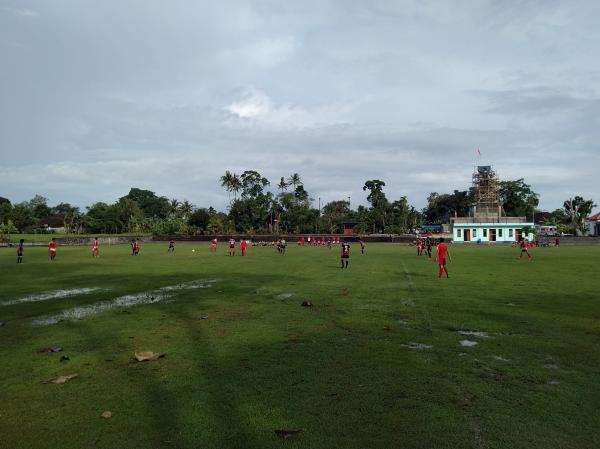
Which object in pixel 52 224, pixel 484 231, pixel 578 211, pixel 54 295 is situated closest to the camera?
pixel 54 295

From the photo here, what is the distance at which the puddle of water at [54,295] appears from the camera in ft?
44.4

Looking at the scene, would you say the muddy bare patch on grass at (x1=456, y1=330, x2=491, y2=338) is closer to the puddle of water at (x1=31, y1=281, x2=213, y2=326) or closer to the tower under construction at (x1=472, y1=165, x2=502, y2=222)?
the puddle of water at (x1=31, y1=281, x2=213, y2=326)

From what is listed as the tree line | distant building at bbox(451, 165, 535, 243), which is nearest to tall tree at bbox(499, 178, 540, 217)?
the tree line

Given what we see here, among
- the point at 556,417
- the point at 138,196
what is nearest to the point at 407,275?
the point at 556,417

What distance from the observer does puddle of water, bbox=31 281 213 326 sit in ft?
35.0

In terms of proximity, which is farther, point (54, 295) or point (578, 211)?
point (578, 211)

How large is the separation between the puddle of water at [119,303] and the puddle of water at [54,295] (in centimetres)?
203

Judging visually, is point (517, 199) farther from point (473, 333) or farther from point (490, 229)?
point (473, 333)

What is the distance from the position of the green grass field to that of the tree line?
83.1 meters

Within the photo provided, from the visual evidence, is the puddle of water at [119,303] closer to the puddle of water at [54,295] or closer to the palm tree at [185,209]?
the puddle of water at [54,295]

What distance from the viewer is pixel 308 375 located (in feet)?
20.4

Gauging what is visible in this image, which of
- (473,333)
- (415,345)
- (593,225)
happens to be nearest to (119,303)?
(415,345)

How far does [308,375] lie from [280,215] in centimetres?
9451

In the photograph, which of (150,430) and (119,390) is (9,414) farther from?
(150,430)
